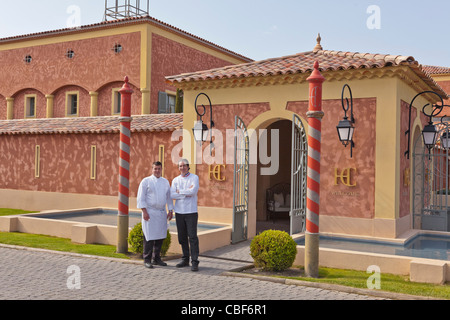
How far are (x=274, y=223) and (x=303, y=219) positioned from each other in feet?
12.5

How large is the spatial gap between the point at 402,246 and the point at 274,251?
3650 mm

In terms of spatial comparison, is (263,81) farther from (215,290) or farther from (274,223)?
(215,290)

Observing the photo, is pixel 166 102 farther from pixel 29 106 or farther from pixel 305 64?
pixel 305 64

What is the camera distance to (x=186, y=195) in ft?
28.6

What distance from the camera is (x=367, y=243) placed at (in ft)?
35.9

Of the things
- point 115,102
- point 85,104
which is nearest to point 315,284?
point 115,102

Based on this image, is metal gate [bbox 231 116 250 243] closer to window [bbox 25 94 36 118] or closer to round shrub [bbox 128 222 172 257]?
round shrub [bbox 128 222 172 257]

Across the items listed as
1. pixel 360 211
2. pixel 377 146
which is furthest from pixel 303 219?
pixel 377 146

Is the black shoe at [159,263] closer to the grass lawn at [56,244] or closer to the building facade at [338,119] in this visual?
the grass lawn at [56,244]

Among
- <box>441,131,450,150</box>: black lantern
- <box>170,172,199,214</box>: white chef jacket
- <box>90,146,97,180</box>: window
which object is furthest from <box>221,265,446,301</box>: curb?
<box>90,146,97,180</box>: window

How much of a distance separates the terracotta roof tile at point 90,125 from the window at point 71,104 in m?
2.54

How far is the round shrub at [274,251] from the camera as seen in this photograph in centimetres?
838

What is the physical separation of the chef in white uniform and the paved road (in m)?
0.36
